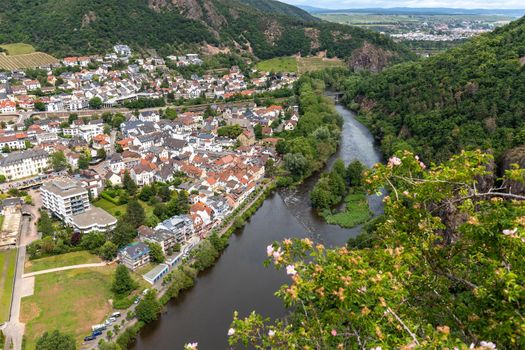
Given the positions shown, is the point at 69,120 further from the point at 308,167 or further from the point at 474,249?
the point at 474,249

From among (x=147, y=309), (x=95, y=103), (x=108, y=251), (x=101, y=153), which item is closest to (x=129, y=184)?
(x=101, y=153)

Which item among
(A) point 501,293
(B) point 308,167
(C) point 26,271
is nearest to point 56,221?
Answer: (C) point 26,271

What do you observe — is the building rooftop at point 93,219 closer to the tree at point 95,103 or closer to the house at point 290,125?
the house at point 290,125

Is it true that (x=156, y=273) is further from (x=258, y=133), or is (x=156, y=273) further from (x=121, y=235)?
(x=258, y=133)

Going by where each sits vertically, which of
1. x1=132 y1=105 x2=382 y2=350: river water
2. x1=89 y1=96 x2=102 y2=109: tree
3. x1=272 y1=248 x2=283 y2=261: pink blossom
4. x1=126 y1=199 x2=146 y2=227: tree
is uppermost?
x1=272 y1=248 x2=283 y2=261: pink blossom

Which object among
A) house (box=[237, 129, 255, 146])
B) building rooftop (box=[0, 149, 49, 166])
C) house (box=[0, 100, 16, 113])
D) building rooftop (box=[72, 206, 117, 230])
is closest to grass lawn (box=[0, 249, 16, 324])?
building rooftop (box=[72, 206, 117, 230])

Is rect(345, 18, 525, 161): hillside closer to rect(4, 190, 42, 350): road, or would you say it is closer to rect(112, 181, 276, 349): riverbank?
rect(112, 181, 276, 349): riverbank

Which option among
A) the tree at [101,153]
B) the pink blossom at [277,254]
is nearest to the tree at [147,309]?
the pink blossom at [277,254]
